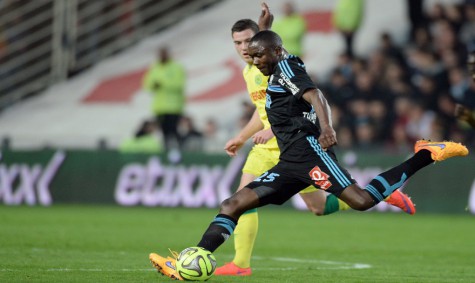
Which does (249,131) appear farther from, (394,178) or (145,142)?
(145,142)

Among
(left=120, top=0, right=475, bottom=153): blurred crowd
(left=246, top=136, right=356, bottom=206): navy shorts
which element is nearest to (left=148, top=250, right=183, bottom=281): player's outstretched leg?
(left=246, top=136, right=356, bottom=206): navy shorts

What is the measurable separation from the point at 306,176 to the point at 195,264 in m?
1.15

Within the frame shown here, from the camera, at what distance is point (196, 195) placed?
776 inches

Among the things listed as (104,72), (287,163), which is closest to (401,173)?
(287,163)

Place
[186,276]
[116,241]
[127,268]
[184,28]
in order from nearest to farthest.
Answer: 1. [186,276]
2. [127,268]
3. [116,241]
4. [184,28]

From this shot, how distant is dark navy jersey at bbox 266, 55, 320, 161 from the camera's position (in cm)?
845

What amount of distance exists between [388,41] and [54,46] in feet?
29.9

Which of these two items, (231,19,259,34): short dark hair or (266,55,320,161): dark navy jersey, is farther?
(231,19,259,34): short dark hair

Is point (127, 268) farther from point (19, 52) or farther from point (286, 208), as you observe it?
point (19, 52)

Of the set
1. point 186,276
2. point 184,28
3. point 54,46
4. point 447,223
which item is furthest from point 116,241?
point 184,28

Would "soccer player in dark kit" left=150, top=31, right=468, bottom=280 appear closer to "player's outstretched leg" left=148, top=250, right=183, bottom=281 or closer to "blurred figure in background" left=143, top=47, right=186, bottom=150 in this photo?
"player's outstretched leg" left=148, top=250, right=183, bottom=281

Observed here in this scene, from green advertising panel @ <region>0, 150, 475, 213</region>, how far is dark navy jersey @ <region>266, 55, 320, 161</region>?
1030 centimetres

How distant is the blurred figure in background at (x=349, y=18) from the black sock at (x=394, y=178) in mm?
13311

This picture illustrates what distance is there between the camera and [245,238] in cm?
977
